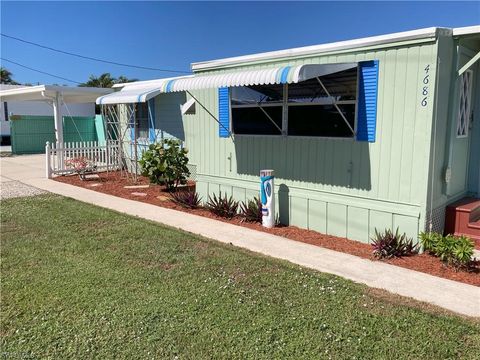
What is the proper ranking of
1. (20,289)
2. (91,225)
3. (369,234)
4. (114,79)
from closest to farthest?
1. (20,289)
2. (369,234)
3. (91,225)
4. (114,79)

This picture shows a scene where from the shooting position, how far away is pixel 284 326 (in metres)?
3.53

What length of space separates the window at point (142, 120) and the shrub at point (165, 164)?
12.3 feet

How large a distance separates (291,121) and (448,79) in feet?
7.95

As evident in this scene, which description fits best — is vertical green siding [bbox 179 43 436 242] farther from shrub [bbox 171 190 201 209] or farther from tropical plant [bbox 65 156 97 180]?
tropical plant [bbox 65 156 97 180]

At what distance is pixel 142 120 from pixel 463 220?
1086 cm

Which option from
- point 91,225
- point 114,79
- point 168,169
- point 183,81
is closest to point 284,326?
point 91,225

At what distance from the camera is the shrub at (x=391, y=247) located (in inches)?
216

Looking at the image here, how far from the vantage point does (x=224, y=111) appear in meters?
8.05

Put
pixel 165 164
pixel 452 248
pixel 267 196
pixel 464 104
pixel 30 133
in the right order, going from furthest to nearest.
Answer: pixel 30 133
pixel 165 164
pixel 267 196
pixel 464 104
pixel 452 248

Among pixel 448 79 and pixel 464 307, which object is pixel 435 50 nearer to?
pixel 448 79

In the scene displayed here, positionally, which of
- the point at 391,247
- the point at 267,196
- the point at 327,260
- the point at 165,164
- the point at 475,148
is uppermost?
the point at 475,148

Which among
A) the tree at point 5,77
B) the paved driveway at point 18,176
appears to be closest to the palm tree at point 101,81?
the tree at point 5,77

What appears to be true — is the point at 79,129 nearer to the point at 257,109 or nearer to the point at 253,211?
the point at 257,109

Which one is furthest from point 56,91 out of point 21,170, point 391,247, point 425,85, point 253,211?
point 391,247
